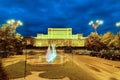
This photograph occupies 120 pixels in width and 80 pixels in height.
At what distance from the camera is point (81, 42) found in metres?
165

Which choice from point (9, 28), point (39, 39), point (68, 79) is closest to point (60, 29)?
point (39, 39)

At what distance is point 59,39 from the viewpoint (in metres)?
166

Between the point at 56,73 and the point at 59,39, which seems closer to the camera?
the point at 56,73

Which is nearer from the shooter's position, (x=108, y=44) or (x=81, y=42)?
(x=108, y=44)

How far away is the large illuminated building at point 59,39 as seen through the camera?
163837 mm

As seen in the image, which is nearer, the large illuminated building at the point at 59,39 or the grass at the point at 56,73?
the grass at the point at 56,73

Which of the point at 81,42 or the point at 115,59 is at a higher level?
the point at 81,42

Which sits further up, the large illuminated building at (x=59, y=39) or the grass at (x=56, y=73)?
the large illuminated building at (x=59, y=39)

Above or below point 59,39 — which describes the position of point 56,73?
below

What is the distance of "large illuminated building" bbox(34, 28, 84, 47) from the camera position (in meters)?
164

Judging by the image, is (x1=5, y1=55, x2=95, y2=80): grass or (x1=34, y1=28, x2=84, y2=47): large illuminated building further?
(x1=34, y1=28, x2=84, y2=47): large illuminated building

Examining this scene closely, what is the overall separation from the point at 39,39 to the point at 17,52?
3949 inches

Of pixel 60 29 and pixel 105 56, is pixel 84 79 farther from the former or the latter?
pixel 60 29

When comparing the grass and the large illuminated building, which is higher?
the large illuminated building
